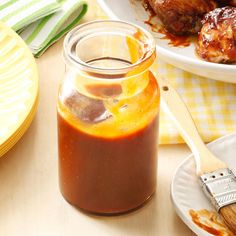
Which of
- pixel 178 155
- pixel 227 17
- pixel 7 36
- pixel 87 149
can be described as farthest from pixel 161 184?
pixel 7 36

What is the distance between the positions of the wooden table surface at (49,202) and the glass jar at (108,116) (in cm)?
→ 4

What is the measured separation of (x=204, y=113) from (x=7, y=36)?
495 mm

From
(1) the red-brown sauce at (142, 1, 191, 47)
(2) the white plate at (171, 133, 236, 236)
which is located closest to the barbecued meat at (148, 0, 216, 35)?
(1) the red-brown sauce at (142, 1, 191, 47)

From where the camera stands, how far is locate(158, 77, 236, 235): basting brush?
113 centimetres

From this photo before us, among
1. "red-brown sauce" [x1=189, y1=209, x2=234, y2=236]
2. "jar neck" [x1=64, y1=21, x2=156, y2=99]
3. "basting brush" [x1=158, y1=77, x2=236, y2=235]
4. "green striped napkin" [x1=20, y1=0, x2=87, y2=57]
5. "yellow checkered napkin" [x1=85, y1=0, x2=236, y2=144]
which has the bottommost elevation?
"yellow checkered napkin" [x1=85, y1=0, x2=236, y2=144]

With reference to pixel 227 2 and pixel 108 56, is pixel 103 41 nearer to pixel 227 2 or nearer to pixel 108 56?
pixel 108 56

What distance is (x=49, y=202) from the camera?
124 cm

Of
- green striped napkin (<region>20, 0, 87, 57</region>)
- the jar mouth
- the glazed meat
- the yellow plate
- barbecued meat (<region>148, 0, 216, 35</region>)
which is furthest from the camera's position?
green striped napkin (<region>20, 0, 87, 57</region>)

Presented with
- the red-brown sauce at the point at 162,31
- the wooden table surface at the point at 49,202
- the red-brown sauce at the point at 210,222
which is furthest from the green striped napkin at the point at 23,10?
the red-brown sauce at the point at 210,222

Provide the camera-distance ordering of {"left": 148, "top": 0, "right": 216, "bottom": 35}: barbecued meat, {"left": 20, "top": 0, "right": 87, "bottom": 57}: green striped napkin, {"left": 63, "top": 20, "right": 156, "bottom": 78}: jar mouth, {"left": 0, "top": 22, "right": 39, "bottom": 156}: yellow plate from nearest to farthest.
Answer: {"left": 63, "top": 20, "right": 156, "bottom": 78}: jar mouth, {"left": 0, "top": 22, "right": 39, "bottom": 156}: yellow plate, {"left": 148, "top": 0, "right": 216, "bottom": 35}: barbecued meat, {"left": 20, "top": 0, "right": 87, "bottom": 57}: green striped napkin

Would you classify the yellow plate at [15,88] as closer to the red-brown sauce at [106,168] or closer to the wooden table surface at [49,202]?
the wooden table surface at [49,202]

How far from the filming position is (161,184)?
128cm

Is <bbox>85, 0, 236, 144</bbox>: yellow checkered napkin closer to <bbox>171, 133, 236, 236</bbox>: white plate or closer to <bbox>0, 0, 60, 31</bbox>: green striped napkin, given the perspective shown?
<bbox>171, 133, 236, 236</bbox>: white plate

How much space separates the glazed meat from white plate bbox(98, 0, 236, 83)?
0.04m
